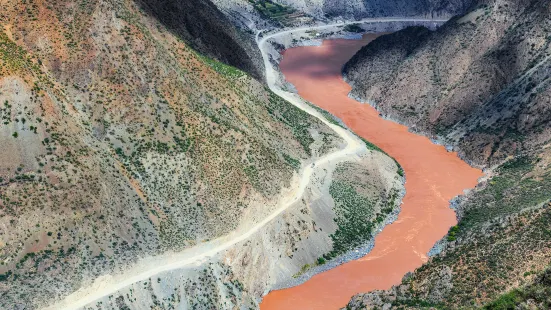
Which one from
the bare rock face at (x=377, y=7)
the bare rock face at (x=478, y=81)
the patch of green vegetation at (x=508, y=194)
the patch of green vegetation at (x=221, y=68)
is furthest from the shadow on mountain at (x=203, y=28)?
the bare rock face at (x=377, y=7)

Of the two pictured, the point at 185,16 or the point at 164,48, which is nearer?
the point at 164,48

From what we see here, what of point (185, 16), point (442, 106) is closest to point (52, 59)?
point (185, 16)

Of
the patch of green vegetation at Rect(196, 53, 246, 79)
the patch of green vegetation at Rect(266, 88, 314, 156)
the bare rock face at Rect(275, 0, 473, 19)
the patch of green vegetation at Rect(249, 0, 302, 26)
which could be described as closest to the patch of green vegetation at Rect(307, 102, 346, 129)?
the patch of green vegetation at Rect(266, 88, 314, 156)

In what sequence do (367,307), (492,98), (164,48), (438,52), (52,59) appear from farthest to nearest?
(438,52) < (492,98) < (164,48) < (52,59) < (367,307)

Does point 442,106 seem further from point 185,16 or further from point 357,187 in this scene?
point 185,16

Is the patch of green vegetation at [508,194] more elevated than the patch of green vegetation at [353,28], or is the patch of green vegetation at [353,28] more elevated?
the patch of green vegetation at [353,28]

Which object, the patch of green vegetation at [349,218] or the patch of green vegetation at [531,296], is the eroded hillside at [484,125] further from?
the patch of green vegetation at [349,218]

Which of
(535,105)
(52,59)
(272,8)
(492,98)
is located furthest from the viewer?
(272,8)
